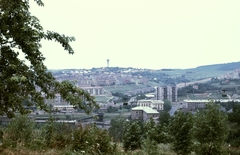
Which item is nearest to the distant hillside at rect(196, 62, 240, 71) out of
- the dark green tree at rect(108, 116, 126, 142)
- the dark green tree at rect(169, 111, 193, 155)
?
the dark green tree at rect(108, 116, 126, 142)

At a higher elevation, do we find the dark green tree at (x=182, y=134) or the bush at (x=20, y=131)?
the bush at (x=20, y=131)

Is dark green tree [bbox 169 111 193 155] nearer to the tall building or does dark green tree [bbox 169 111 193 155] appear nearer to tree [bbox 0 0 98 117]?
tree [bbox 0 0 98 117]

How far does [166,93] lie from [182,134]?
180 ft

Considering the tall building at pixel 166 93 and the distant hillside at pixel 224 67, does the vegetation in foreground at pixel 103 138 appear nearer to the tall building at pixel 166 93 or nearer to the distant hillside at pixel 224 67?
the tall building at pixel 166 93

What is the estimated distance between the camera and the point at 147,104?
2170 inches

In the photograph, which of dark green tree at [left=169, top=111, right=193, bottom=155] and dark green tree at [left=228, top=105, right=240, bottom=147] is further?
dark green tree at [left=228, top=105, right=240, bottom=147]

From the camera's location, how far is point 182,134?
1423 cm

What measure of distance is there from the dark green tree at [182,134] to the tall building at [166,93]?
50.9 m

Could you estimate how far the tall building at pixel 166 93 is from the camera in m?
66.4

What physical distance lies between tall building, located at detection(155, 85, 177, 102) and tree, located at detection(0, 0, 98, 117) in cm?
6127

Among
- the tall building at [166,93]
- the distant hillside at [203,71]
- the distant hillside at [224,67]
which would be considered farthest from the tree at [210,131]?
the distant hillside at [203,71]

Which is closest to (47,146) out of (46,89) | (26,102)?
(26,102)

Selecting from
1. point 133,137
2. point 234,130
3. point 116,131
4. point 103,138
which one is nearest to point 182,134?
point 133,137

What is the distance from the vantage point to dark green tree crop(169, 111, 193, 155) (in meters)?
13.7
